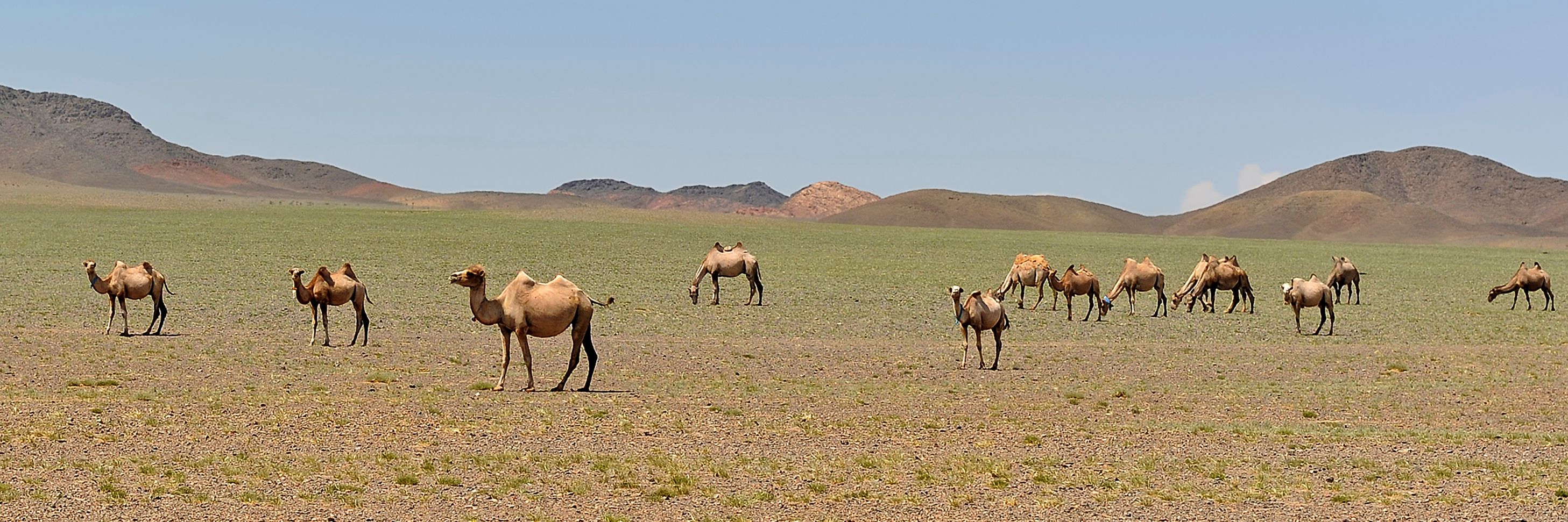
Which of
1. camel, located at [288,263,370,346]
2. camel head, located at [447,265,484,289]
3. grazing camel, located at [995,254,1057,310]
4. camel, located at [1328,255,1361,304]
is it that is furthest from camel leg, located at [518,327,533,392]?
camel, located at [1328,255,1361,304]

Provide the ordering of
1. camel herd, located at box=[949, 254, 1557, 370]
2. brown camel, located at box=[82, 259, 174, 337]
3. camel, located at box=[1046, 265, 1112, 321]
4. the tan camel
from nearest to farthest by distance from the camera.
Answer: brown camel, located at box=[82, 259, 174, 337], camel herd, located at box=[949, 254, 1557, 370], camel, located at box=[1046, 265, 1112, 321], the tan camel

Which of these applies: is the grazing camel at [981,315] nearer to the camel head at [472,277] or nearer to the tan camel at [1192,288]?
the camel head at [472,277]

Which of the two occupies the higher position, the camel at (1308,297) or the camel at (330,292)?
the camel at (1308,297)

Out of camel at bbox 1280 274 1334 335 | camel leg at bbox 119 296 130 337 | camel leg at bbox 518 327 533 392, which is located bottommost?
camel leg at bbox 119 296 130 337

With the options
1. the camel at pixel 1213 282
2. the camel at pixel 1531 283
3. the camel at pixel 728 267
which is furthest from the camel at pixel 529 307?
the camel at pixel 1531 283

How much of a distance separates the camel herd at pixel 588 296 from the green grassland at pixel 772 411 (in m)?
0.62

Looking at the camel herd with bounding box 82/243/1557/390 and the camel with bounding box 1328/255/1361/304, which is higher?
the camel with bounding box 1328/255/1361/304

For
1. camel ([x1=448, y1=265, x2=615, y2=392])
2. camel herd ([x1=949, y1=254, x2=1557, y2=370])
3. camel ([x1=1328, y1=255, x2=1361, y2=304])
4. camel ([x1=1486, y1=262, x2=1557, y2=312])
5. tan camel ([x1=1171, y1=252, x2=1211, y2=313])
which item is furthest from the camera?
camel ([x1=1328, y1=255, x2=1361, y2=304])

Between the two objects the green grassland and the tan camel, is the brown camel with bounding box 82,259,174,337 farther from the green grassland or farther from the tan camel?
the tan camel

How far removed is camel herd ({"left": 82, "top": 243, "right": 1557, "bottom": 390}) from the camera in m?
14.9

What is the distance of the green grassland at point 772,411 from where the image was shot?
10367mm

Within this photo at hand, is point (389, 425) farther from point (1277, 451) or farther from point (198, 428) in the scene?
point (1277, 451)

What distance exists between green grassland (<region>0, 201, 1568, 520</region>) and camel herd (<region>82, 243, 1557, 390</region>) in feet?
2.04

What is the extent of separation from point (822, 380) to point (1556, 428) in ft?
28.4
